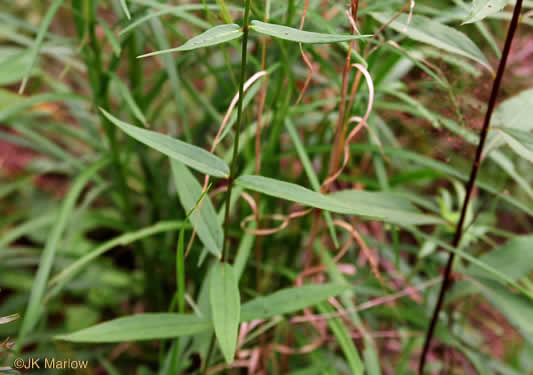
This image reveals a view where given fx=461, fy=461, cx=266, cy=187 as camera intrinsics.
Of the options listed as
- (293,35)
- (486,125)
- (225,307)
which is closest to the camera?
(293,35)

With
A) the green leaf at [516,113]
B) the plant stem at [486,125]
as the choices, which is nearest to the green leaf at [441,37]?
the plant stem at [486,125]

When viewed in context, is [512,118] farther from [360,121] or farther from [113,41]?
[113,41]

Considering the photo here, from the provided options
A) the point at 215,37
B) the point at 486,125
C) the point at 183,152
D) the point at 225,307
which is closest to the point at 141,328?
the point at 225,307

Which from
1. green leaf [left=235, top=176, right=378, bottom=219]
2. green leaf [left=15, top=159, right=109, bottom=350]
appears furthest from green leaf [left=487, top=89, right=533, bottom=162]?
green leaf [left=15, top=159, right=109, bottom=350]

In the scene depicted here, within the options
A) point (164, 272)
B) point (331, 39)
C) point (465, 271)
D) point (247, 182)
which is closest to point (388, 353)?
point (465, 271)

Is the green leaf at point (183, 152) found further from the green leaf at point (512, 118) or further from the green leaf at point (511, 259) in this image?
the green leaf at point (511, 259)

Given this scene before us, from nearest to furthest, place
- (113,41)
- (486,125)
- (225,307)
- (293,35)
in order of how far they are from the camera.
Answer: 1. (293,35)
2. (225,307)
3. (486,125)
4. (113,41)
